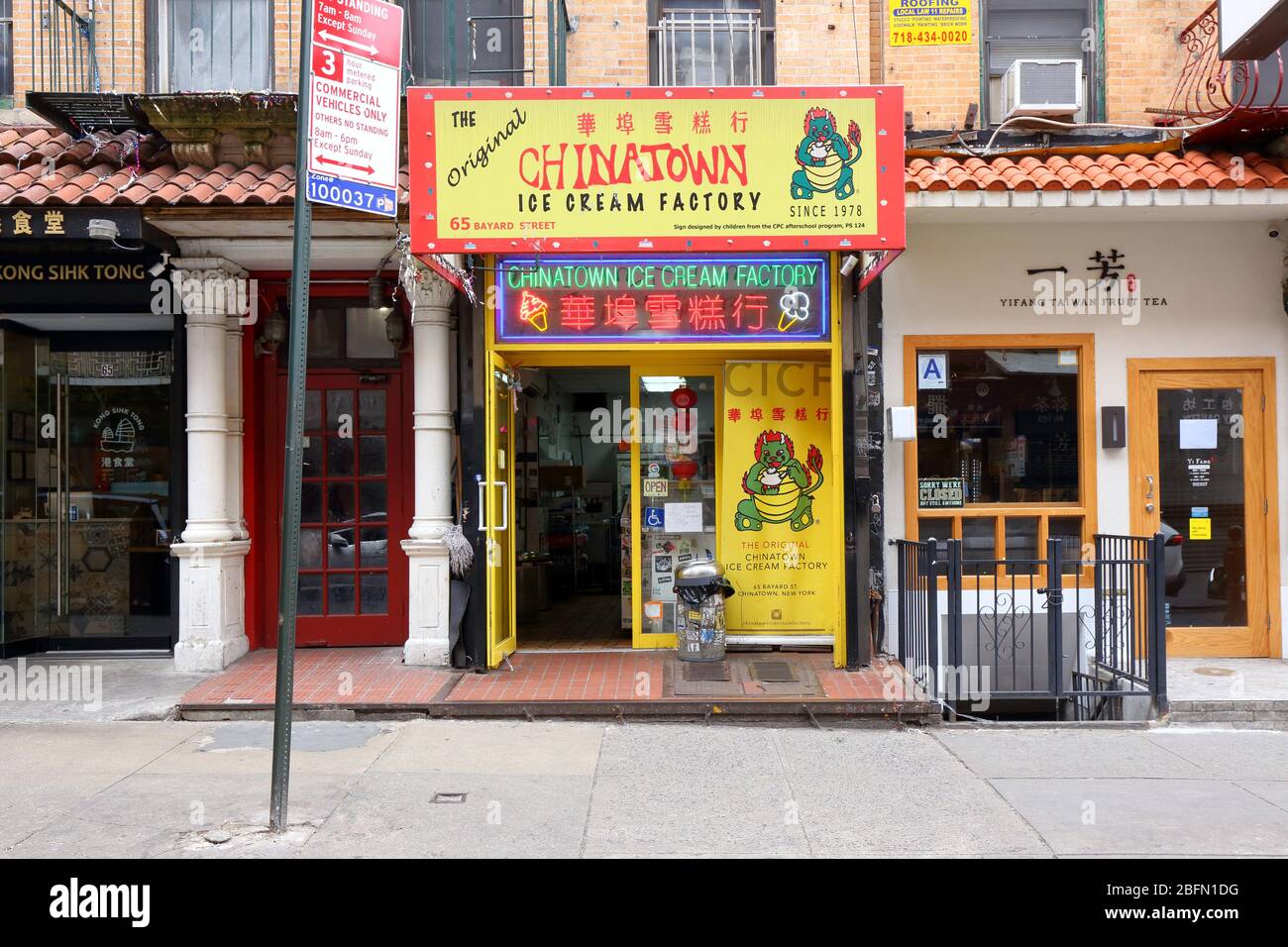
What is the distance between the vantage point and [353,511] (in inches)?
372

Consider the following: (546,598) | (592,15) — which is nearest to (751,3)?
(592,15)

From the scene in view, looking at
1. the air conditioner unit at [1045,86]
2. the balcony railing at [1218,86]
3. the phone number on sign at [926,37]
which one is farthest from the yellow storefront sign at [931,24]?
the balcony railing at [1218,86]

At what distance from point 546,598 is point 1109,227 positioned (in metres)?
7.21

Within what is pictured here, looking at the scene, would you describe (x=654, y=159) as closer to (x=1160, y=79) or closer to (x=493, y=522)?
(x=493, y=522)

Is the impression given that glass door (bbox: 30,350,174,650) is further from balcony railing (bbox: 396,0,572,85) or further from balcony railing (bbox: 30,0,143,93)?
balcony railing (bbox: 396,0,572,85)

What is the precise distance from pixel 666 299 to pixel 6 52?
6.47m

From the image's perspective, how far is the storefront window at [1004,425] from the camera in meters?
9.19

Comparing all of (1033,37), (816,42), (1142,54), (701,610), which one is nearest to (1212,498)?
(1142,54)

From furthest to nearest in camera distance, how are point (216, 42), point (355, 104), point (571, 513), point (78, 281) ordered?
point (571, 513)
point (216, 42)
point (78, 281)
point (355, 104)

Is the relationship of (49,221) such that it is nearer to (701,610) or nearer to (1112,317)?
(701,610)

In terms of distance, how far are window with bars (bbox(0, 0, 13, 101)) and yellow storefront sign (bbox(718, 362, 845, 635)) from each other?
6.97 metres

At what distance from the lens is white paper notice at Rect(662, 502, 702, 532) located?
949 centimetres

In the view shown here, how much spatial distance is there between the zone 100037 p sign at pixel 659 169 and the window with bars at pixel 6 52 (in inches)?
181

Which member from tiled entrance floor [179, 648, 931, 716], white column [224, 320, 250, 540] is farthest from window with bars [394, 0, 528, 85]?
tiled entrance floor [179, 648, 931, 716]
